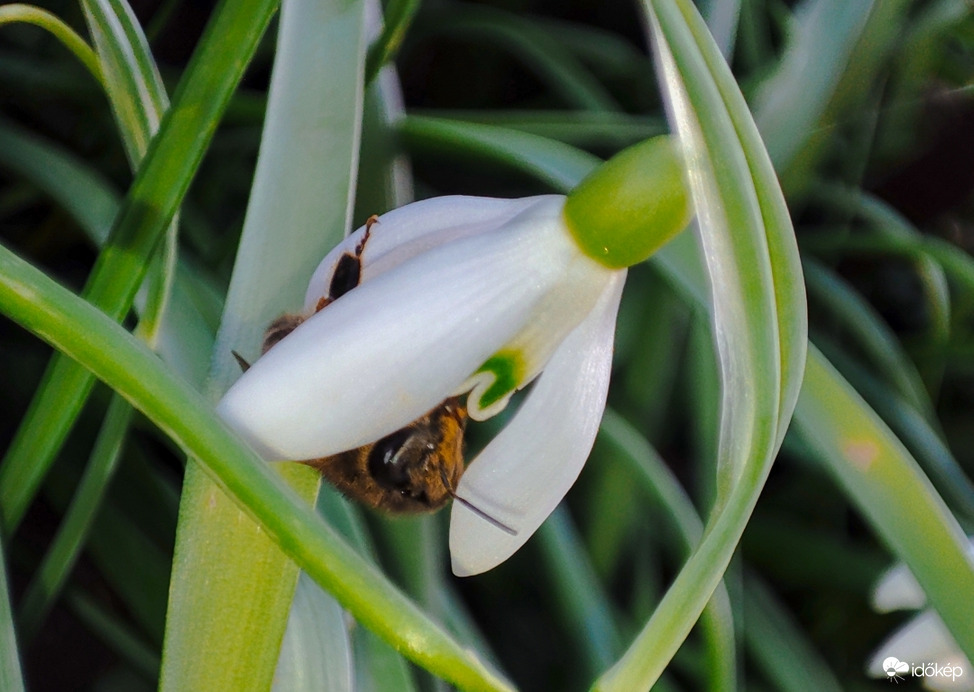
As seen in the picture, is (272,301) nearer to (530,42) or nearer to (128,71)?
(128,71)

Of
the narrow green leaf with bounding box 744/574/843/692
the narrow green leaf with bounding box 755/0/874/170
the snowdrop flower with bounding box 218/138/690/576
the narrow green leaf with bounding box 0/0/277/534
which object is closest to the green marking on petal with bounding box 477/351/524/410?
the snowdrop flower with bounding box 218/138/690/576

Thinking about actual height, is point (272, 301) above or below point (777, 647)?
above

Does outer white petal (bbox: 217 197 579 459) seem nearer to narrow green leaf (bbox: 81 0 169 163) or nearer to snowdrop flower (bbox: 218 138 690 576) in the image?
snowdrop flower (bbox: 218 138 690 576)

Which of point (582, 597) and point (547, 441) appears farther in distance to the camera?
point (582, 597)

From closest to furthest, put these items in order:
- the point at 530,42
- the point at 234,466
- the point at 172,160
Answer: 1. the point at 234,466
2. the point at 172,160
3. the point at 530,42

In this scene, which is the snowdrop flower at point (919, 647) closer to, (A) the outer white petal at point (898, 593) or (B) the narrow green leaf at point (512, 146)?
(A) the outer white petal at point (898, 593)

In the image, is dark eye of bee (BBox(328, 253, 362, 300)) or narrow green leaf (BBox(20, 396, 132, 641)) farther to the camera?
narrow green leaf (BBox(20, 396, 132, 641))

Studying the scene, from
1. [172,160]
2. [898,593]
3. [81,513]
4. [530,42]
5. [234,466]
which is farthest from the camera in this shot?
[530,42]

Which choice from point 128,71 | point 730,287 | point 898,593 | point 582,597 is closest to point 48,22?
point 128,71
